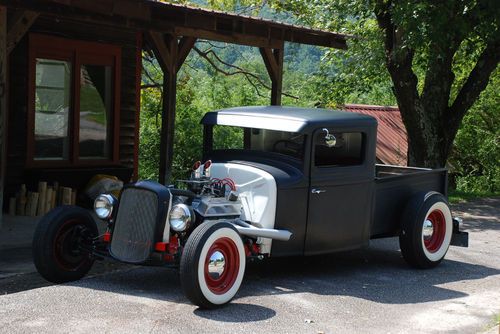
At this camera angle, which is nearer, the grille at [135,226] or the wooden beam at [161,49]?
the grille at [135,226]

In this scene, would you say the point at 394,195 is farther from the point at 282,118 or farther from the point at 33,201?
the point at 33,201

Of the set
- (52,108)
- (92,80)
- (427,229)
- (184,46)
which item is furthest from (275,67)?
(427,229)

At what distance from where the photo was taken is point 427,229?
26.5ft

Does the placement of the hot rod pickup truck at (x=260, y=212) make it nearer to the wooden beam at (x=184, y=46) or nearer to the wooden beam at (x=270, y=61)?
the wooden beam at (x=184, y=46)

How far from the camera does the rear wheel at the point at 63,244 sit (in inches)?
257

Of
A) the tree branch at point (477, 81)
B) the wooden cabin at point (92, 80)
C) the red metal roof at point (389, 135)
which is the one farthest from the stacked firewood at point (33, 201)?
the red metal roof at point (389, 135)

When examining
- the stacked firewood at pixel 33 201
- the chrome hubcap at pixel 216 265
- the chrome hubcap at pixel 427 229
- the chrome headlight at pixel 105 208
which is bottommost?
the stacked firewood at pixel 33 201

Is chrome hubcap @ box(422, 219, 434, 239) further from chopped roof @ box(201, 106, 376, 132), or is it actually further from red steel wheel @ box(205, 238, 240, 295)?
red steel wheel @ box(205, 238, 240, 295)

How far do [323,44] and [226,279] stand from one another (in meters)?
9.08

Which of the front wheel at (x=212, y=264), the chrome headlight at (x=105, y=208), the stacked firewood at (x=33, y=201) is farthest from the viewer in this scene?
the stacked firewood at (x=33, y=201)

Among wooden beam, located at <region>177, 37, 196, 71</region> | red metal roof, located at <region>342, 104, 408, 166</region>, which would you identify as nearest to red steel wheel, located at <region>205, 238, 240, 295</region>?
wooden beam, located at <region>177, 37, 196, 71</region>

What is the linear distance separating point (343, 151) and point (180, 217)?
2.16m

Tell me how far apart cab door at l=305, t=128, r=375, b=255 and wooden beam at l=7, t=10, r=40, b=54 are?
4442 millimetres

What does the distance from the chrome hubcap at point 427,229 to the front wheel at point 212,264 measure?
2462 mm
